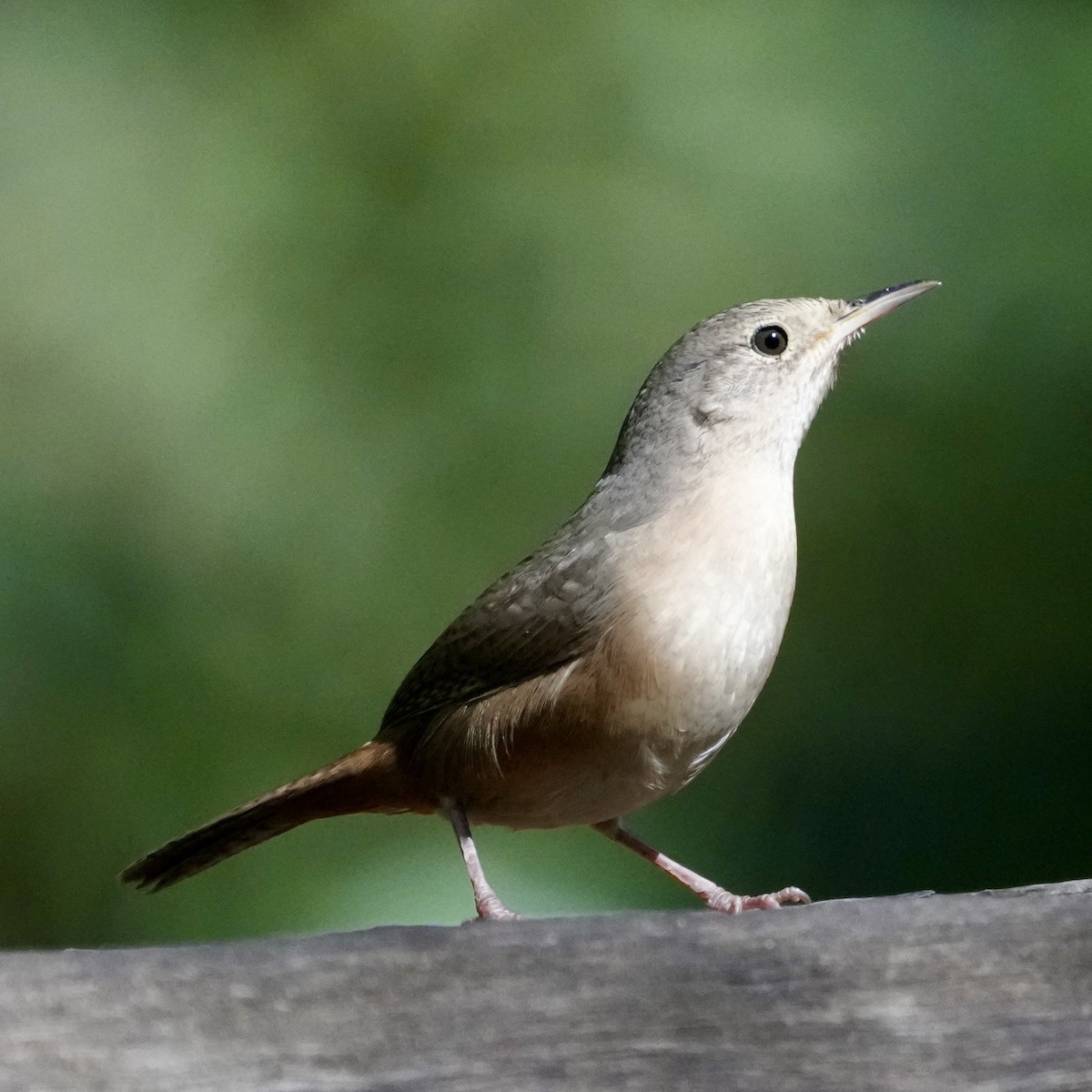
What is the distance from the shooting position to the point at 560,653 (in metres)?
2.26

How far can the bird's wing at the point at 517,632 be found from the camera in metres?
2.26

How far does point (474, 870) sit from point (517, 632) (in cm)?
39

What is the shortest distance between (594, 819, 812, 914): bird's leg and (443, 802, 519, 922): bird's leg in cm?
31

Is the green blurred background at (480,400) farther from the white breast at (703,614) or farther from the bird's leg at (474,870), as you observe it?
the white breast at (703,614)

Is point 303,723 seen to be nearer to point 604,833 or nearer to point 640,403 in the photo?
point 604,833

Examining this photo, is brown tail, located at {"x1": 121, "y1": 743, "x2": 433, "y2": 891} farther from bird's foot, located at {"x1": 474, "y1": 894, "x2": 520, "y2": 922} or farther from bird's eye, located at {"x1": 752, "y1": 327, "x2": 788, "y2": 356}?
bird's eye, located at {"x1": 752, "y1": 327, "x2": 788, "y2": 356}

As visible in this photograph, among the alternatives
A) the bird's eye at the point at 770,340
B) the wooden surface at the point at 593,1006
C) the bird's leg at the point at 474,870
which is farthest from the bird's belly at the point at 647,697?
the wooden surface at the point at 593,1006

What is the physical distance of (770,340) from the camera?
8.23 ft

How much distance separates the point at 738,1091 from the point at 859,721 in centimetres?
170

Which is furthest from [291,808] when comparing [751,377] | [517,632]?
[751,377]

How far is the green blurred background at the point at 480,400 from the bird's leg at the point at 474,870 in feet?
1.71

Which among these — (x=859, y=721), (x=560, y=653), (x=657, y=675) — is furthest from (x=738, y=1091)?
(x=859, y=721)

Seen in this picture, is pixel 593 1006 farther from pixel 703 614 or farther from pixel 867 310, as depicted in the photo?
pixel 867 310

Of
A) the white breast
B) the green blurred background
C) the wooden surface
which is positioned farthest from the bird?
the wooden surface
